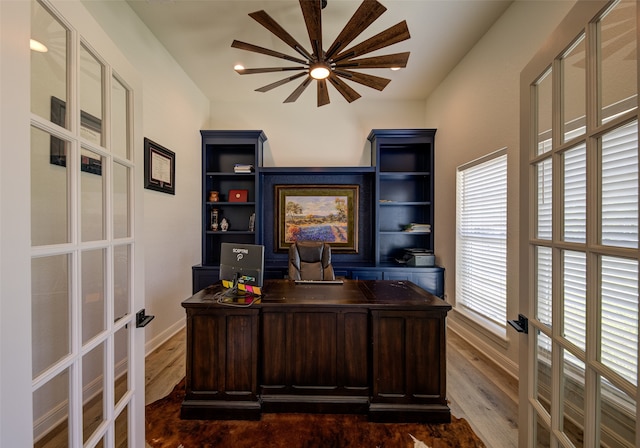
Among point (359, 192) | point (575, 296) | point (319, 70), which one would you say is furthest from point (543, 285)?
point (359, 192)

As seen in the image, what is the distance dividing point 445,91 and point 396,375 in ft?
11.8

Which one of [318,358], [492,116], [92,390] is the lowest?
[318,358]

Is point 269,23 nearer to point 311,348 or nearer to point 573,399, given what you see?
point 311,348

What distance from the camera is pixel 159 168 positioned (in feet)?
9.40

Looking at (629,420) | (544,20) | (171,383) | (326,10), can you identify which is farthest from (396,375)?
(326,10)

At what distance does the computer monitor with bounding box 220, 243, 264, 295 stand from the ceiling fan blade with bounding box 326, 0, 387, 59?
5.72ft

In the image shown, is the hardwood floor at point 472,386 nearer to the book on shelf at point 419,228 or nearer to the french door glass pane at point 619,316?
the french door glass pane at point 619,316

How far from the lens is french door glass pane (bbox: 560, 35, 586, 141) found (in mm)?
870

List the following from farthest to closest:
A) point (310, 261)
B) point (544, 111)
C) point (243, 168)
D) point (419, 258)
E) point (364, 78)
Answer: point (243, 168) < point (419, 258) < point (310, 261) < point (364, 78) < point (544, 111)

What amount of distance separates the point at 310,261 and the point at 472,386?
6.58 ft

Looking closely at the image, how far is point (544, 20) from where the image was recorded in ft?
6.67

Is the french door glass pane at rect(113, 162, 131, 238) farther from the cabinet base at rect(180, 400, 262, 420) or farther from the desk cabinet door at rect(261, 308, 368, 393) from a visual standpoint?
the cabinet base at rect(180, 400, 262, 420)

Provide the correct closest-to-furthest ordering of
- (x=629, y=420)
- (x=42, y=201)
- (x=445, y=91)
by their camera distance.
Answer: (x=629, y=420) < (x=42, y=201) < (x=445, y=91)

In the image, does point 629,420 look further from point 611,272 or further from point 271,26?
point 271,26
